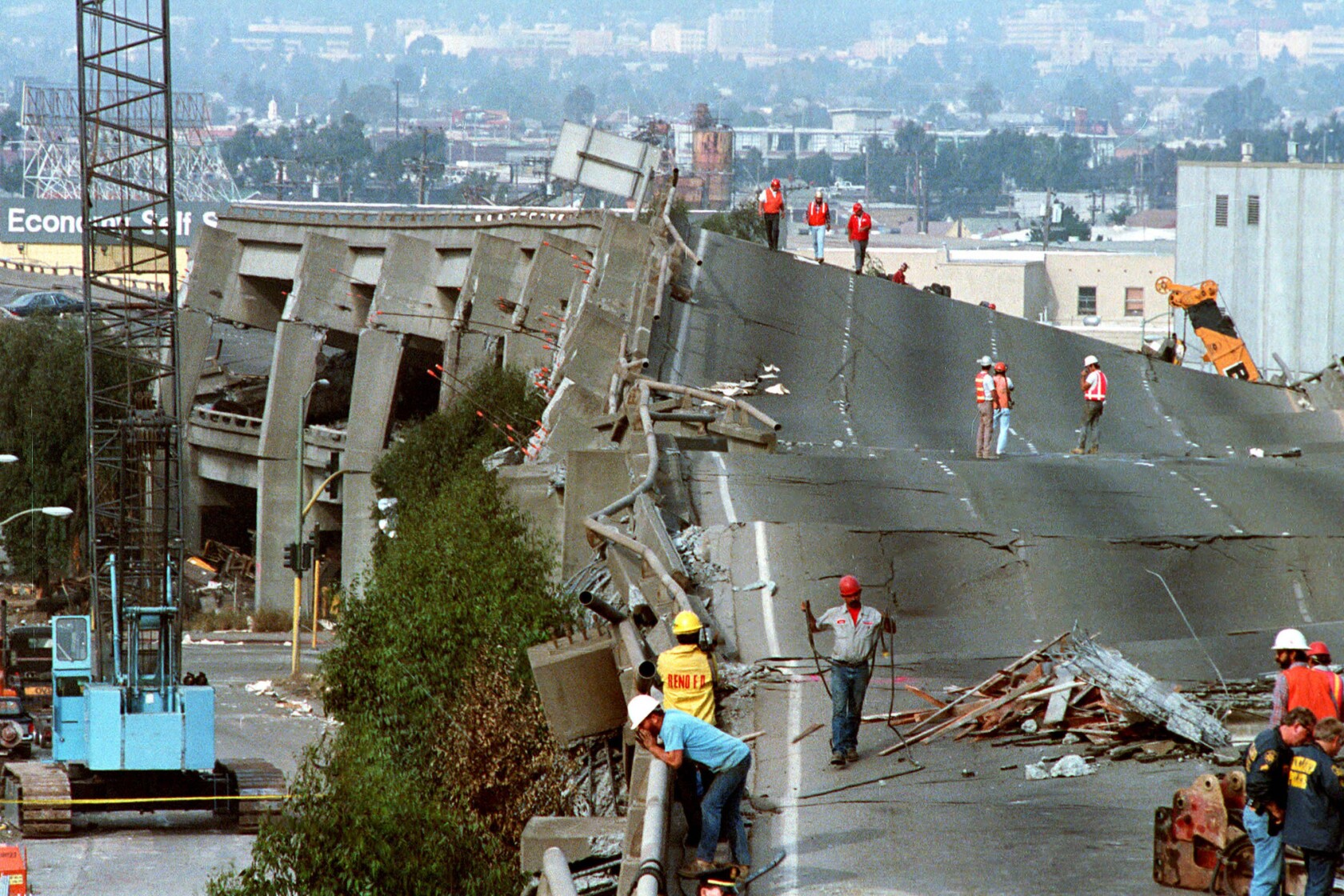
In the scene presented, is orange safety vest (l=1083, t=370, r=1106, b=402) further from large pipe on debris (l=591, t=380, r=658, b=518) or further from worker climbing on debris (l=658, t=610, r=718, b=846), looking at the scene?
worker climbing on debris (l=658, t=610, r=718, b=846)

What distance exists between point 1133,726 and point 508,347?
1772 inches

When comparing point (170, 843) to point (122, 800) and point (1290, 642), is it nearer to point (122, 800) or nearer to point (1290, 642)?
point (122, 800)

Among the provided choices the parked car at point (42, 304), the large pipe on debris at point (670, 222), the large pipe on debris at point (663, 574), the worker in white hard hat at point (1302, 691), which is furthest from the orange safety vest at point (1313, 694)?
the parked car at point (42, 304)

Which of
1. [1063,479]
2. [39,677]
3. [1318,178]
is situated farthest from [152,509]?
[1318,178]

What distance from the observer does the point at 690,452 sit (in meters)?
25.7

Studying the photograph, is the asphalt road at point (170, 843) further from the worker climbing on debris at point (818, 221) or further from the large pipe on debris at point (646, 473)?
the worker climbing on debris at point (818, 221)

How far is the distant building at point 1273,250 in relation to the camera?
221 ft

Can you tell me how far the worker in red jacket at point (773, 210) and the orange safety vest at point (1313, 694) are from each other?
29623 mm

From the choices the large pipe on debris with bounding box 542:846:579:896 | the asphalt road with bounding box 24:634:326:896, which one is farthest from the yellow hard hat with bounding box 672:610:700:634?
the asphalt road with bounding box 24:634:326:896

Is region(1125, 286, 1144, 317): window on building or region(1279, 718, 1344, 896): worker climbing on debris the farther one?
region(1125, 286, 1144, 317): window on building

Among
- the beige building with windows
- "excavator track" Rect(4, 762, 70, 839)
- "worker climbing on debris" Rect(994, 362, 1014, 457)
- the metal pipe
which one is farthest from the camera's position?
the beige building with windows

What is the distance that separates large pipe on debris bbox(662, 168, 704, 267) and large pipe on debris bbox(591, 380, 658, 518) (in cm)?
1445

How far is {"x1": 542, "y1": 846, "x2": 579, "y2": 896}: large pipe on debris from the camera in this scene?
10.2 m

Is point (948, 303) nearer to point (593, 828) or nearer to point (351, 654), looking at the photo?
point (351, 654)
